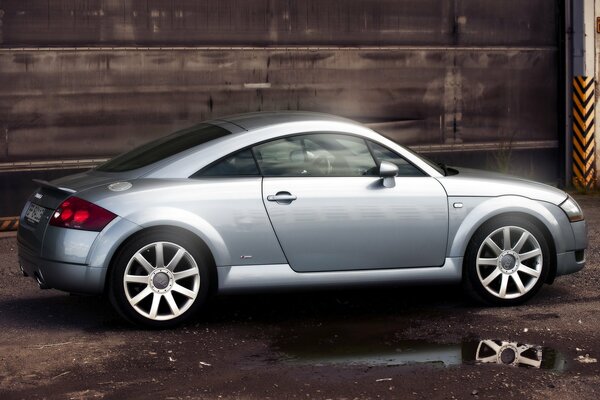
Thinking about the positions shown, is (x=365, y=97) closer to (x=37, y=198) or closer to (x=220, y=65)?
(x=220, y=65)

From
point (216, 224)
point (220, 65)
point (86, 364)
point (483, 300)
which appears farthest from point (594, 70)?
point (86, 364)

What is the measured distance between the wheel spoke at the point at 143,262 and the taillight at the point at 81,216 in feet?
0.92

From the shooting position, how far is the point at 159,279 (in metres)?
7.30

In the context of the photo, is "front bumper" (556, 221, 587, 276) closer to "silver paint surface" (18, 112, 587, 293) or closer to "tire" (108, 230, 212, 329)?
"silver paint surface" (18, 112, 587, 293)

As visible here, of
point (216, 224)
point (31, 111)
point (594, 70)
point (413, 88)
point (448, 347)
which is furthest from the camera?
point (594, 70)

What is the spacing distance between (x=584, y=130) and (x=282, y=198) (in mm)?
9418

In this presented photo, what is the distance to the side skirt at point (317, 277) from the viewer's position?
7.47 meters

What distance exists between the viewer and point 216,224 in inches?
291

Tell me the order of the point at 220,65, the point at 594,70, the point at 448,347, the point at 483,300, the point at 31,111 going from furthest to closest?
the point at 594,70, the point at 220,65, the point at 31,111, the point at 483,300, the point at 448,347

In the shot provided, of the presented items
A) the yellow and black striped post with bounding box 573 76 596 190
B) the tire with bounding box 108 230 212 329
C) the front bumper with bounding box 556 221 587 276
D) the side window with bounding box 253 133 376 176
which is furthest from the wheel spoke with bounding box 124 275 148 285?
the yellow and black striped post with bounding box 573 76 596 190

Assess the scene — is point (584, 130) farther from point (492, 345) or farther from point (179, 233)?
point (179, 233)

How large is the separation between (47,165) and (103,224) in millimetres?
6084

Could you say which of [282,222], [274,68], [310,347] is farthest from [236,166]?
[274,68]

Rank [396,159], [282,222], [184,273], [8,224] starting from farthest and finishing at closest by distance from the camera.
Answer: [8,224]
[396,159]
[282,222]
[184,273]
